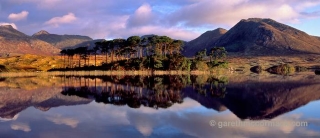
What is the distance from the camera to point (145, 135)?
1808 centimetres

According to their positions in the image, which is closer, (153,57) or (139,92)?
(139,92)

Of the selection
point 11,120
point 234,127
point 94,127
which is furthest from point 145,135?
point 11,120

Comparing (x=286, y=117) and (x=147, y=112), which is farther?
(x=147, y=112)

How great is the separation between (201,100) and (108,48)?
131 meters

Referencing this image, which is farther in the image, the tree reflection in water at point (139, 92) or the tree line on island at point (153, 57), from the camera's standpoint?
the tree line on island at point (153, 57)

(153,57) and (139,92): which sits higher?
(153,57)

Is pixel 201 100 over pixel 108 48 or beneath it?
beneath

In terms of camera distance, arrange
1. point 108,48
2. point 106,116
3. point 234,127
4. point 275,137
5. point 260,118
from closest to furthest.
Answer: point 275,137 → point 234,127 → point 260,118 → point 106,116 → point 108,48

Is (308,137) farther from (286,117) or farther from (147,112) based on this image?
(147,112)

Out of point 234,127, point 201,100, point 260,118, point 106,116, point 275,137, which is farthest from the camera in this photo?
point 201,100

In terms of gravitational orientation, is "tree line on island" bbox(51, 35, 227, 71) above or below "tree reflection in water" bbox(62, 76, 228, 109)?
above

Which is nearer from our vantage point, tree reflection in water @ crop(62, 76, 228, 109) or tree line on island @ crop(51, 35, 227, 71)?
tree reflection in water @ crop(62, 76, 228, 109)

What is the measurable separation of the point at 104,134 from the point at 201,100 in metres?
19.1

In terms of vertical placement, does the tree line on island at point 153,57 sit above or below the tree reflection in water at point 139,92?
above
